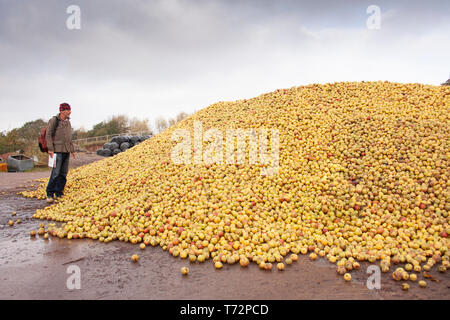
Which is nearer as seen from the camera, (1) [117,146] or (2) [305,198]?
(2) [305,198]

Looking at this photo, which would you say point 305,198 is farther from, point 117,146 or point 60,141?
point 117,146

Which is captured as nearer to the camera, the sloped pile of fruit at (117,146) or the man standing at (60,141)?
the man standing at (60,141)

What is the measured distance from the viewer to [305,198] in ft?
16.9

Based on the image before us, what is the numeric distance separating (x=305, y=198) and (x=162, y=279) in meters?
2.79

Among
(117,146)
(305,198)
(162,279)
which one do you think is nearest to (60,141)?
(162,279)

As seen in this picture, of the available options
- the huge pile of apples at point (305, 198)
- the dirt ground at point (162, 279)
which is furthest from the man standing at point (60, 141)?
the dirt ground at point (162, 279)

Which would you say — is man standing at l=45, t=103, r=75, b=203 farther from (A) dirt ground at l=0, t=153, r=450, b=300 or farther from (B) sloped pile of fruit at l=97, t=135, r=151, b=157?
(B) sloped pile of fruit at l=97, t=135, r=151, b=157

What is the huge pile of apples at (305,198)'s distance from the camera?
159 inches

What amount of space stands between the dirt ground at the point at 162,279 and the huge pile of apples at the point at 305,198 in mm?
183

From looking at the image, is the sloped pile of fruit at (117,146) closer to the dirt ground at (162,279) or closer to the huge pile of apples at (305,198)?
the huge pile of apples at (305,198)

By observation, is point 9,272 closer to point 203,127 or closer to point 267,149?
point 267,149

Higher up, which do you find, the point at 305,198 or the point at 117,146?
the point at 117,146
